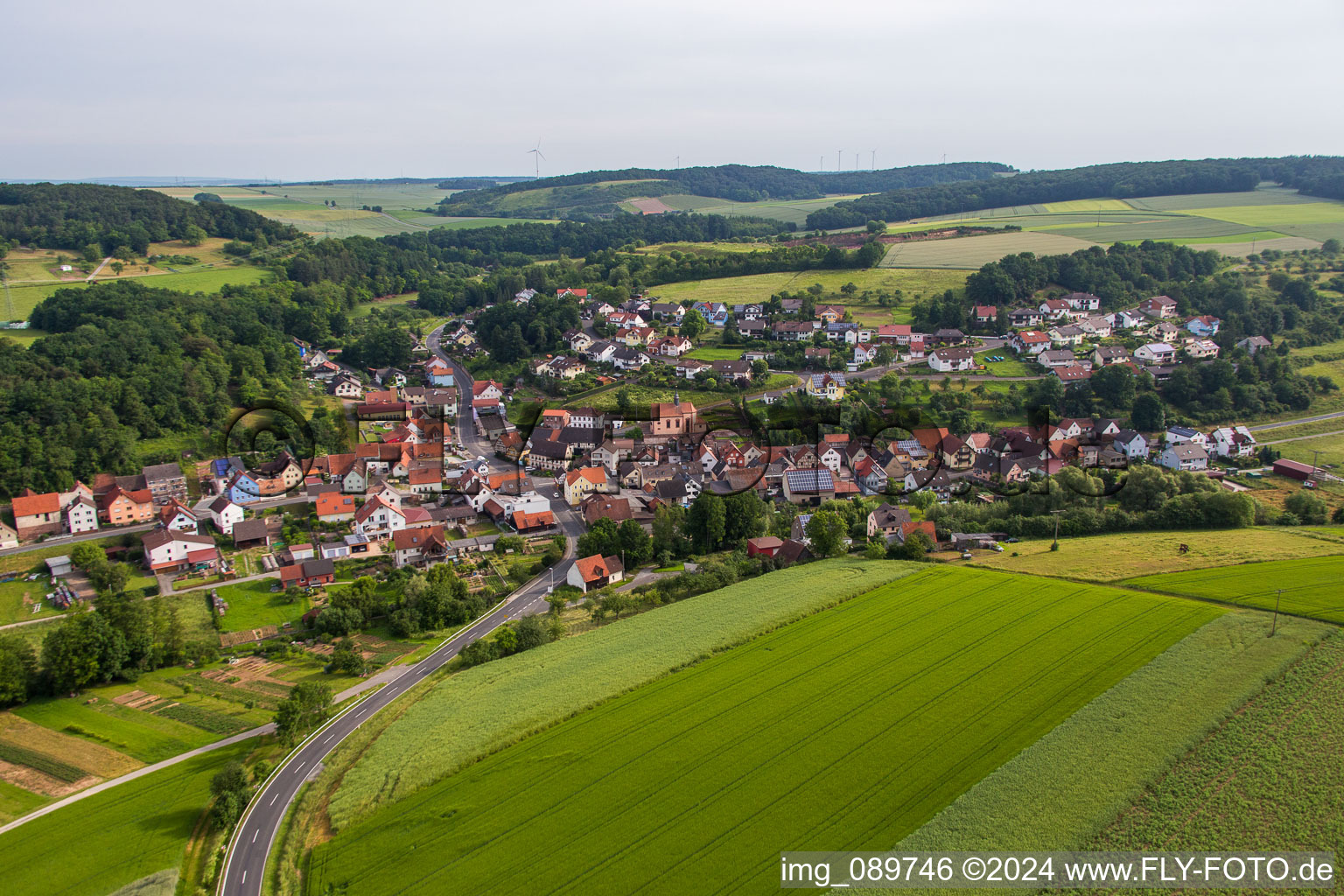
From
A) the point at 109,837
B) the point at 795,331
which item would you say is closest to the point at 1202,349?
the point at 795,331

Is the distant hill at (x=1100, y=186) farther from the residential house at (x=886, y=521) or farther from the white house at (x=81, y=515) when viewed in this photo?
the white house at (x=81, y=515)

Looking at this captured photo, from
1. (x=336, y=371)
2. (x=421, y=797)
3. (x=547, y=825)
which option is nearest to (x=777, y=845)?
(x=547, y=825)

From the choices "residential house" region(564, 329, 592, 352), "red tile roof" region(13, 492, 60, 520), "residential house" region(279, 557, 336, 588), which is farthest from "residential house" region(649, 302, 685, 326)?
"red tile roof" region(13, 492, 60, 520)

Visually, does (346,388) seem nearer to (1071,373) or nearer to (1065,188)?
(1071,373)

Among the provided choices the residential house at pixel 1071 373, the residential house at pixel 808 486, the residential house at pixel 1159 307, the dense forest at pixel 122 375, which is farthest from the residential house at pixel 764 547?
the residential house at pixel 1159 307

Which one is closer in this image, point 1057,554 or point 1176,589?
point 1176,589

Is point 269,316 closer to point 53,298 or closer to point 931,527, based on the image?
point 53,298
